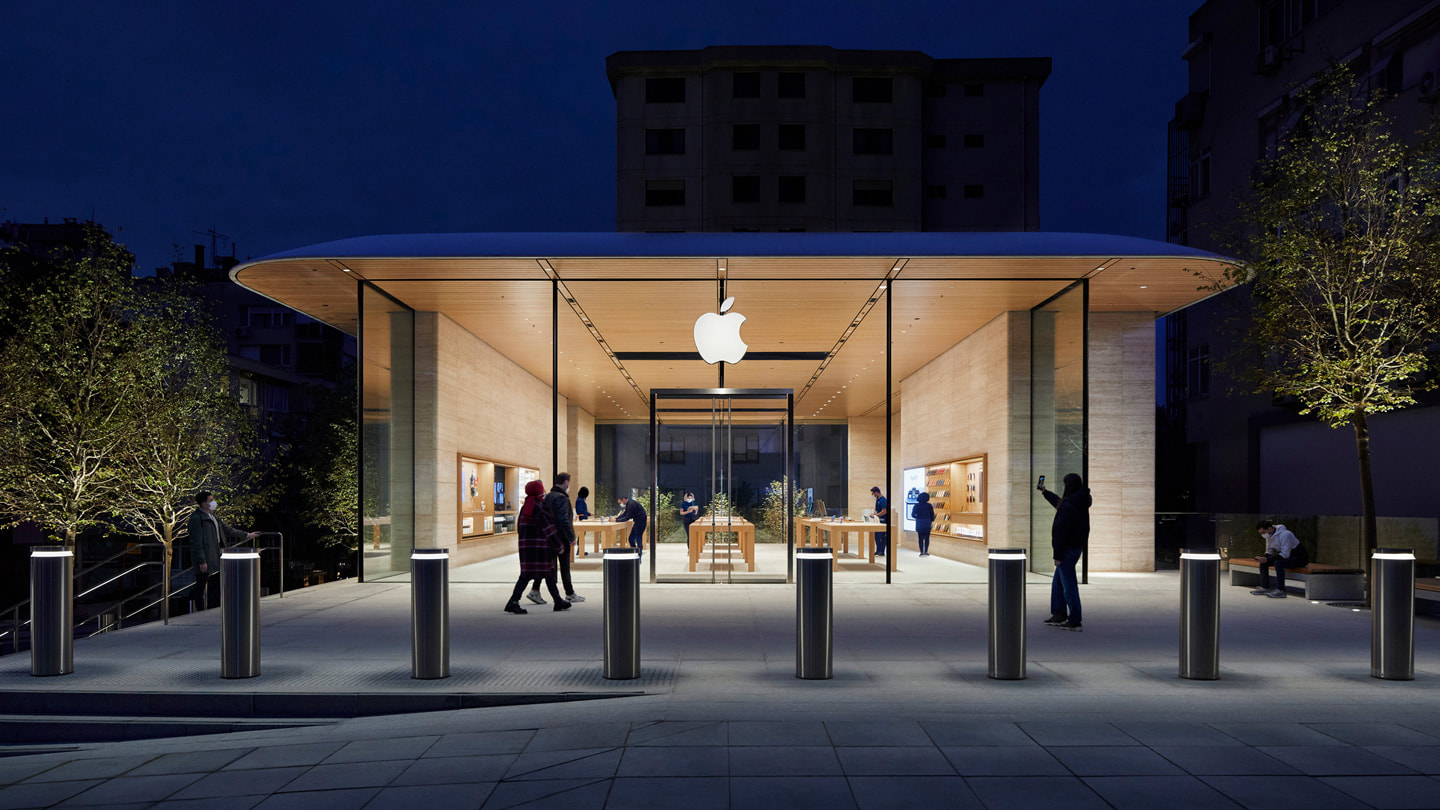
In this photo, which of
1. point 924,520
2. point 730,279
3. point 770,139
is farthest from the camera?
point 770,139

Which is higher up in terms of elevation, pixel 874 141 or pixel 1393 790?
pixel 874 141

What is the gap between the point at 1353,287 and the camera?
440 inches

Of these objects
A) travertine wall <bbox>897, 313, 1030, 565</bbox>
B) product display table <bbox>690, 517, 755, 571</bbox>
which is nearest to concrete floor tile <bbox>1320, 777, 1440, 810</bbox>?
travertine wall <bbox>897, 313, 1030, 565</bbox>

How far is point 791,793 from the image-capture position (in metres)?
4.16

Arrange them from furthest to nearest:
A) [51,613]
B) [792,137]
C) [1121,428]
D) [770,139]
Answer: [792,137]
[770,139]
[1121,428]
[51,613]

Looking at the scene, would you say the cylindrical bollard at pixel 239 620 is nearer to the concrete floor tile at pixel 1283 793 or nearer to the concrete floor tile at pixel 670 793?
the concrete floor tile at pixel 670 793

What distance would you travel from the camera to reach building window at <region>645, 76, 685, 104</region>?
4384 cm

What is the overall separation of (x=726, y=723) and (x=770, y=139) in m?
40.4

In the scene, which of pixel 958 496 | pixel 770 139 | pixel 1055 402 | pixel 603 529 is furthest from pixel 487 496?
pixel 770 139

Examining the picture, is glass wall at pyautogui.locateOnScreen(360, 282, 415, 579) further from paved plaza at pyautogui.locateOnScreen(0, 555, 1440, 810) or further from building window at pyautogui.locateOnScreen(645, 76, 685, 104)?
building window at pyautogui.locateOnScreen(645, 76, 685, 104)

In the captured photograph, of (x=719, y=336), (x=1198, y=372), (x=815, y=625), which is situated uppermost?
(x=1198, y=372)

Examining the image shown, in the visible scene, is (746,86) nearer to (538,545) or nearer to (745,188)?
(745,188)

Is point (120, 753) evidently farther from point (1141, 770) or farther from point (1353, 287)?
point (1353, 287)

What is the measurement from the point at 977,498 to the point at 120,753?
1381 centimetres
